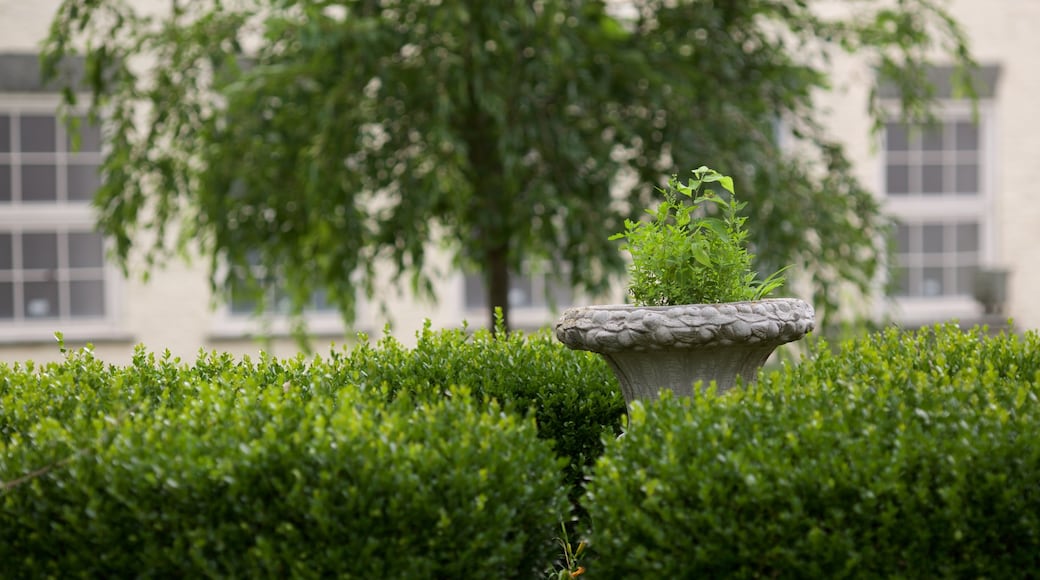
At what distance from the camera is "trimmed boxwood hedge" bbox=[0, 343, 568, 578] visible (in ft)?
8.07

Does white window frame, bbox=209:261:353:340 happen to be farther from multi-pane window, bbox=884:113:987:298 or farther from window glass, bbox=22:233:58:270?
multi-pane window, bbox=884:113:987:298

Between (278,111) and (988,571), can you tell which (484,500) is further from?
(278,111)

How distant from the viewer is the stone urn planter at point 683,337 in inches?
116

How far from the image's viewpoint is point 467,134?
21.0 feet

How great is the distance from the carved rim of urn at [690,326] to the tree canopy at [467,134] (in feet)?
8.24

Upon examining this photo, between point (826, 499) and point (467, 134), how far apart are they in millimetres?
4257

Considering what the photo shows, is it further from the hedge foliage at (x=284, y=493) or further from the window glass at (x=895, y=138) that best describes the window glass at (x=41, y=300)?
the hedge foliage at (x=284, y=493)

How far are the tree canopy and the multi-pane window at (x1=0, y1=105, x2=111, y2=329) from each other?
4129mm

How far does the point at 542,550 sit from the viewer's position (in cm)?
271

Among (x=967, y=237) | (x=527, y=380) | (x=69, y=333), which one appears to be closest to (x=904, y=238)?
(x=967, y=237)

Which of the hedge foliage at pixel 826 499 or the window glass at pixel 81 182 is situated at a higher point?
the window glass at pixel 81 182

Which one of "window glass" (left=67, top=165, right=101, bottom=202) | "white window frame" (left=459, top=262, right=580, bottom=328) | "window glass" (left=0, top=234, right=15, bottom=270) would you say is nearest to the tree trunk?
"white window frame" (left=459, top=262, right=580, bottom=328)

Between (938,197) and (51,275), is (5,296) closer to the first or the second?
(51,275)

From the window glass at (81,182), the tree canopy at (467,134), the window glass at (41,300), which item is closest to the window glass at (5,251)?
the window glass at (41,300)
